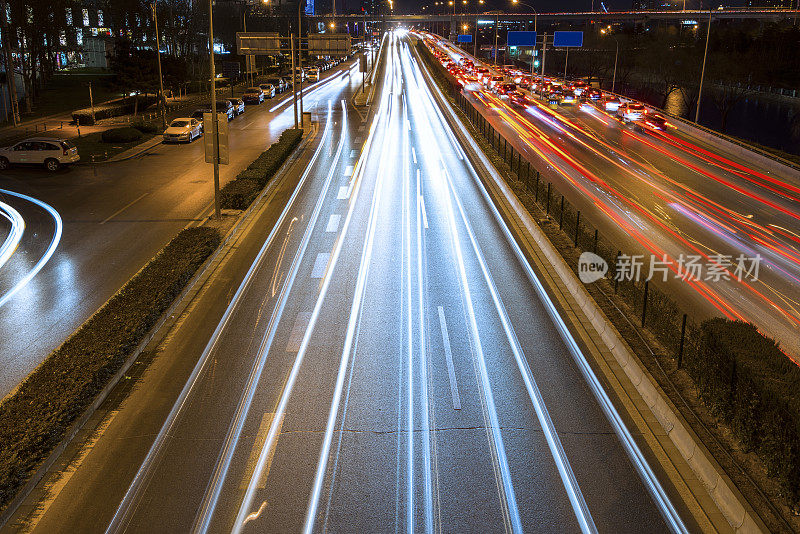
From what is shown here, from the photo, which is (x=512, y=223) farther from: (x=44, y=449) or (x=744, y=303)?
(x=44, y=449)

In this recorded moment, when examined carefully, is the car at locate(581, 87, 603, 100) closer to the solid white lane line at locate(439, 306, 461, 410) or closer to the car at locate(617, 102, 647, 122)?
the car at locate(617, 102, 647, 122)

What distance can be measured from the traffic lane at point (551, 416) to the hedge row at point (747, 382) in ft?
5.53

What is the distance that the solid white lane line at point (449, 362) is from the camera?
11539 millimetres

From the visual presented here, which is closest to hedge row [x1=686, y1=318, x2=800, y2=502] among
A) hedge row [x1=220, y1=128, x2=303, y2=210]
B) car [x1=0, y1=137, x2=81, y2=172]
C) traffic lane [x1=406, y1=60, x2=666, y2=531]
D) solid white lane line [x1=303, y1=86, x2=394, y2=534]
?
traffic lane [x1=406, y1=60, x2=666, y2=531]

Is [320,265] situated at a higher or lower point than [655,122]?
lower

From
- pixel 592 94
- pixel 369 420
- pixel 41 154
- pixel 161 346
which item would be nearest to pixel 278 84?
pixel 592 94

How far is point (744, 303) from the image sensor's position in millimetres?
16344

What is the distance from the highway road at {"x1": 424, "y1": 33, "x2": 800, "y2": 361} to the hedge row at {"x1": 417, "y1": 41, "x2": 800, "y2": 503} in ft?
10.4

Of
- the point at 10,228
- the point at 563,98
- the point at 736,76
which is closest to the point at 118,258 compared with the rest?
the point at 10,228

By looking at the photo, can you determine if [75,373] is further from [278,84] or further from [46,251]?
[278,84]

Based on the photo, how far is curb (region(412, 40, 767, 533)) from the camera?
8.29 meters

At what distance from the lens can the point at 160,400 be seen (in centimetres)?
1153

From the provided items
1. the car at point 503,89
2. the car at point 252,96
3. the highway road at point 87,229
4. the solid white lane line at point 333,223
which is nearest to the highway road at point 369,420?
the highway road at point 87,229

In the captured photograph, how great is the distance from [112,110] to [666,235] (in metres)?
46.9
